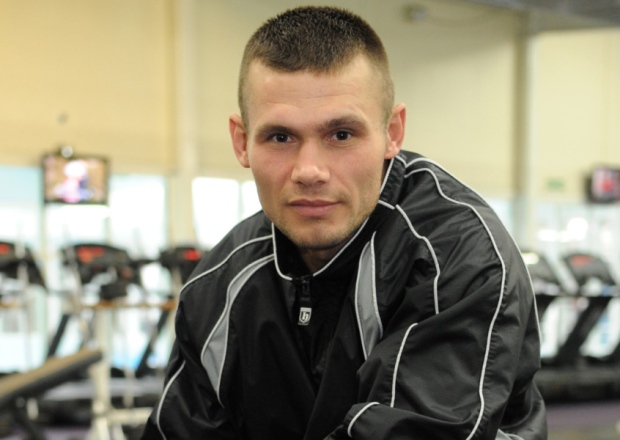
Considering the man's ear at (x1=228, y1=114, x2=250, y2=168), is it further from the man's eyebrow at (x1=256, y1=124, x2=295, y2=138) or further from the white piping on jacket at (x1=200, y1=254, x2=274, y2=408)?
the white piping on jacket at (x1=200, y1=254, x2=274, y2=408)

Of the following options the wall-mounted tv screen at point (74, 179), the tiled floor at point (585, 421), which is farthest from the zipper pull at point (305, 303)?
the wall-mounted tv screen at point (74, 179)

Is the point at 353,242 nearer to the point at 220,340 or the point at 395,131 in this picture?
the point at 395,131

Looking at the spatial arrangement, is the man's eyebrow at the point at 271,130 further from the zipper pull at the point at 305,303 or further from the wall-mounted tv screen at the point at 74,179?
the wall-mounted tv screen at the point at 74,179

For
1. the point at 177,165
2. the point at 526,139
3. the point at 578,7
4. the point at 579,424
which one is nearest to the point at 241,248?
the point at 579,424

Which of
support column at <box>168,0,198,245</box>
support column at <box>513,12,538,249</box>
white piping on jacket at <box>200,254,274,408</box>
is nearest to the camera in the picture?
white piping on jacket at <box>200,254,274,408</box>

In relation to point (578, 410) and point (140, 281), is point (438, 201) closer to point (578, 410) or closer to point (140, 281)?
point (140, 281)

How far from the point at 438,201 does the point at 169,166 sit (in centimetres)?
739

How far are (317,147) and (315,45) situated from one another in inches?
6.9

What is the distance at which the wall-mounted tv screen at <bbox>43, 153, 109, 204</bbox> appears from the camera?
297 inches

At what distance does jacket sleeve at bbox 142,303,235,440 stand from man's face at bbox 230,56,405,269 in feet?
1.17

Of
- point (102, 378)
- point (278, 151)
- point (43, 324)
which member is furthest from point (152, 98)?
point (278, 151)

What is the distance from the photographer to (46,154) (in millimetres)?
7559

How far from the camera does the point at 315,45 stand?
134 cm

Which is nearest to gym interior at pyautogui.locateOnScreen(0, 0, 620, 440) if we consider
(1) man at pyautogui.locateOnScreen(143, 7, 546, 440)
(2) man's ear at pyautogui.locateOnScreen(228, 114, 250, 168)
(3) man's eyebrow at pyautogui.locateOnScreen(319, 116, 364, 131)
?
(1) man at pyautogui.locateOnScreen(143, 7, 546, 440)
